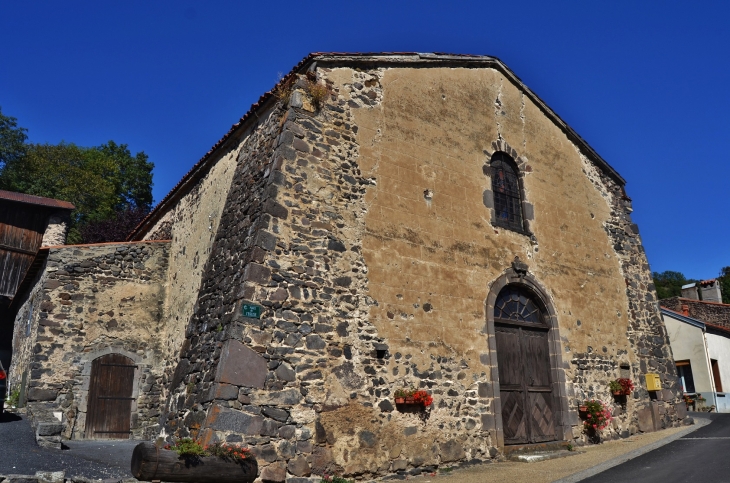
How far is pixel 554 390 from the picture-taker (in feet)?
37.2

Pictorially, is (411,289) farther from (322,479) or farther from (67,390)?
(67,390)

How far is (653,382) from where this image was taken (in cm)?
1277

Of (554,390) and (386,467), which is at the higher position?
(554,390)

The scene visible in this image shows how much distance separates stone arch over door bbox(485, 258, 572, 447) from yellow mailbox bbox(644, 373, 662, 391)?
2804 mm

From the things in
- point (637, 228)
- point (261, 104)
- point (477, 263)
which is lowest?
point (477, 263)

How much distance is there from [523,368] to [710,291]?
23.8m

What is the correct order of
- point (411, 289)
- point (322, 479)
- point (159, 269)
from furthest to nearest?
point (159, 269) < point (411, 289) < point (322, 479)

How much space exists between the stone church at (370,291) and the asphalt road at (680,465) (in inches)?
80.9

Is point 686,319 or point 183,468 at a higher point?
point 686,319

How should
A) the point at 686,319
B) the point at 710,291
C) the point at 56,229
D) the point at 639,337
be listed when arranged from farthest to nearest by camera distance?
the point at 710,291
the point at 56,229
the point at 686,319
the point at 639,337

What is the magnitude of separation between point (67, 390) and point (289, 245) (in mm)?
7164

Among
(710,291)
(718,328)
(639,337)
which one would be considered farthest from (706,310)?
(639,337)

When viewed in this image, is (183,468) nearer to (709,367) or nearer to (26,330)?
(26,330)

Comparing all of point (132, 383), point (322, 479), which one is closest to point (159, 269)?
point (132, 383)
